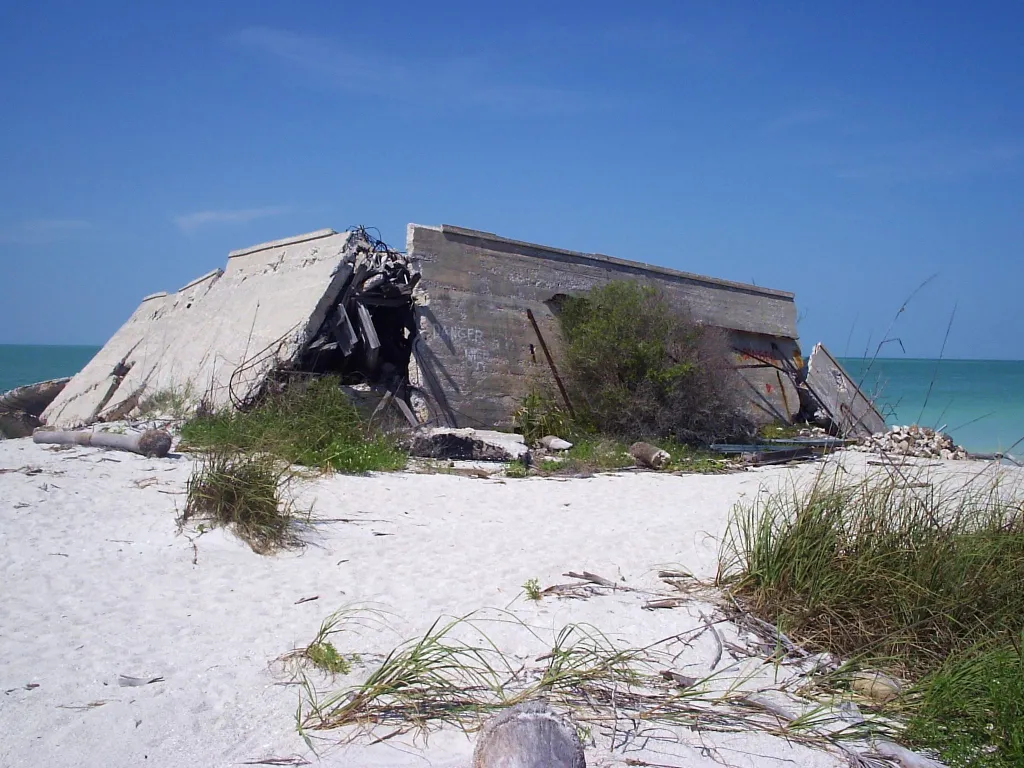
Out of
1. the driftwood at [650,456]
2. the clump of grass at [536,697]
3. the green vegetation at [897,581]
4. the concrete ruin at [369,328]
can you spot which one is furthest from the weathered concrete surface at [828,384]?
the clump of grass at [536,697]

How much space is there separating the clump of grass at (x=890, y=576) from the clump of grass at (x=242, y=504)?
3301 mm

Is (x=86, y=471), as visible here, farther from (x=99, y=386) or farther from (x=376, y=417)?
(x=99, y=386)

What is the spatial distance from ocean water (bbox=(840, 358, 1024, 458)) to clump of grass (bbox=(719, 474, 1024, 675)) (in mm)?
589

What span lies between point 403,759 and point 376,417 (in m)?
7.75

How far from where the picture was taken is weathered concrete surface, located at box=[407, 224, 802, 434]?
1197cm

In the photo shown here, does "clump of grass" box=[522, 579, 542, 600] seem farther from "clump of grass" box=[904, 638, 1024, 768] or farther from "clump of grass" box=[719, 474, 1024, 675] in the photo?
"clump of grass" box=[904, 638, 1024, 768]

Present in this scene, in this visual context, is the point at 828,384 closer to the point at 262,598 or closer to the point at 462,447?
the point at 462,447

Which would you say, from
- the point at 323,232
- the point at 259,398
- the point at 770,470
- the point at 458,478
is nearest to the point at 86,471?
the point at 259,398

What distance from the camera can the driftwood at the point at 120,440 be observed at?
8.62m

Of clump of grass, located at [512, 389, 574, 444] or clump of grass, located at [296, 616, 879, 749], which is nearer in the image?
clump of grass, located at [296, 616, 879, 749]

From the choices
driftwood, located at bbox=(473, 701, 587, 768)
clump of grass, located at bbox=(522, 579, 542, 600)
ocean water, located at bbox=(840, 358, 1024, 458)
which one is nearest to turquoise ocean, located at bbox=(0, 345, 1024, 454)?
ocean water, located at bbox=(840, 358, 1024, 458)

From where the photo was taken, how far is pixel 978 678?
4086 mm

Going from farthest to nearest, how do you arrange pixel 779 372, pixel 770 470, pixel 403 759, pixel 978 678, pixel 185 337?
1. pixel 779 372
2. pixel 185 337
3. pixel 770 470
4. pixel 978 678
5. pixel 403 759

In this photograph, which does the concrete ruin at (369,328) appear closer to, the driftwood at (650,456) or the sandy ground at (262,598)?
the driftwood at (650,456)
